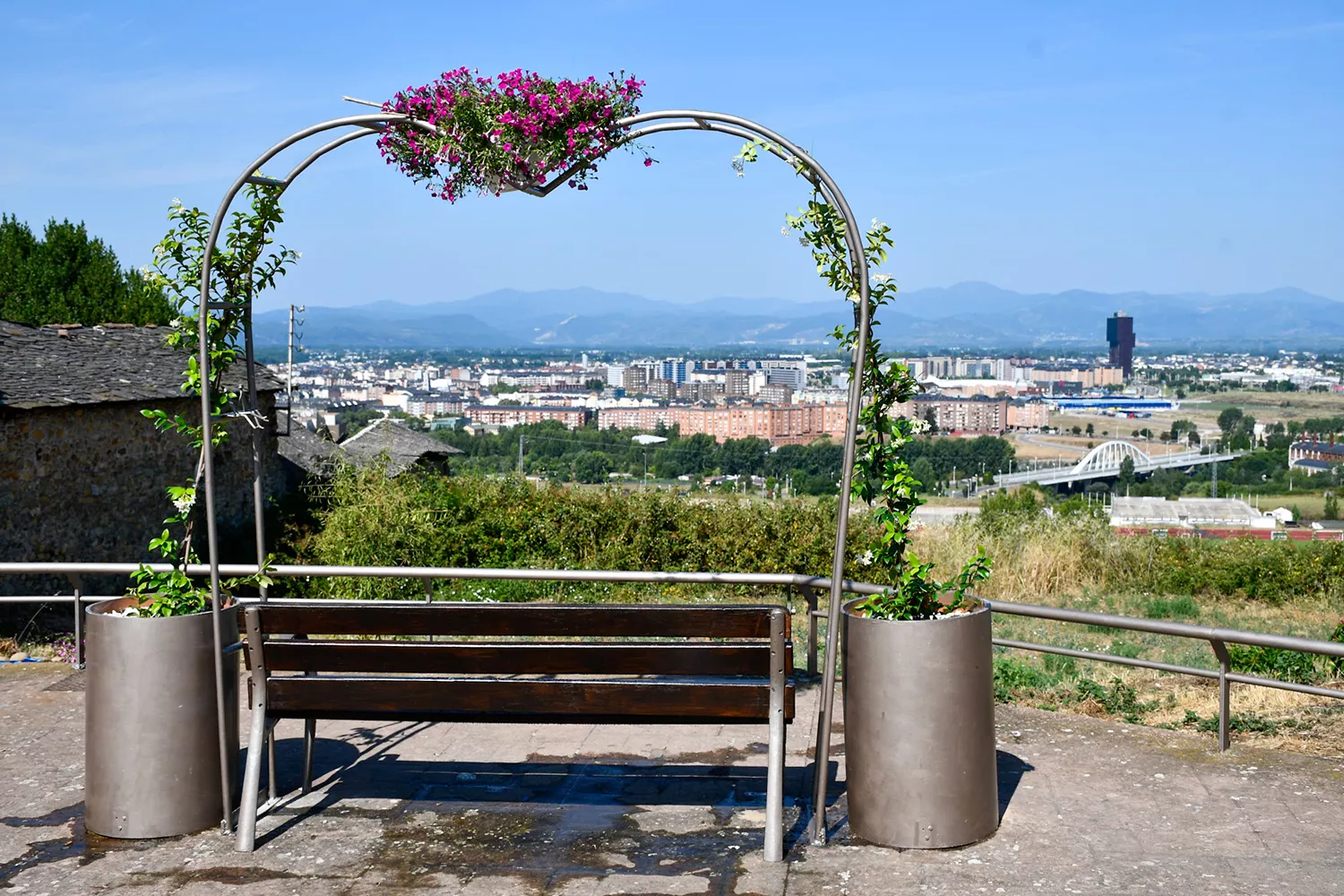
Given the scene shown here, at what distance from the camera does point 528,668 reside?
14.5ft

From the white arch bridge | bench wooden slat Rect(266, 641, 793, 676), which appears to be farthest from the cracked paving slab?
the white arch bridge

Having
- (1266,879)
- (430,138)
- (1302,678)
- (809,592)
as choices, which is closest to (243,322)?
(430,138)

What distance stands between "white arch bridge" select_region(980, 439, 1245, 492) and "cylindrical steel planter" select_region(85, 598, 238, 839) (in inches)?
1860

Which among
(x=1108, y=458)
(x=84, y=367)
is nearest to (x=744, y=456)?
(x=1108, y=458)

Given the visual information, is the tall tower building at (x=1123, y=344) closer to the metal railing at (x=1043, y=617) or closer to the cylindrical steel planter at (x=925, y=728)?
the metal railing at (x=1043, y=617)

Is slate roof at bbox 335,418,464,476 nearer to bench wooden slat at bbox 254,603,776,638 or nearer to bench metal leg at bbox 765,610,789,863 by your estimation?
bench wooden slat at bbox 254,603,776,638

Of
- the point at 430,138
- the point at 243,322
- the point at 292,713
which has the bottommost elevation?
the point at 292,713

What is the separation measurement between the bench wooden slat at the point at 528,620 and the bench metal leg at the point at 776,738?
0.11 metres

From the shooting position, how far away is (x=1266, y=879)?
12.9ft

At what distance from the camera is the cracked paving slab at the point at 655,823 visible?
4.05 metres

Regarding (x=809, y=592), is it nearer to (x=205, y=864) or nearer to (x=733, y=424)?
(x=205, y=864)

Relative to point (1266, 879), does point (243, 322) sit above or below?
above

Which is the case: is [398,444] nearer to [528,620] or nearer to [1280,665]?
[1280,665]

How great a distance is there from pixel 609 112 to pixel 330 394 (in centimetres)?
7907
